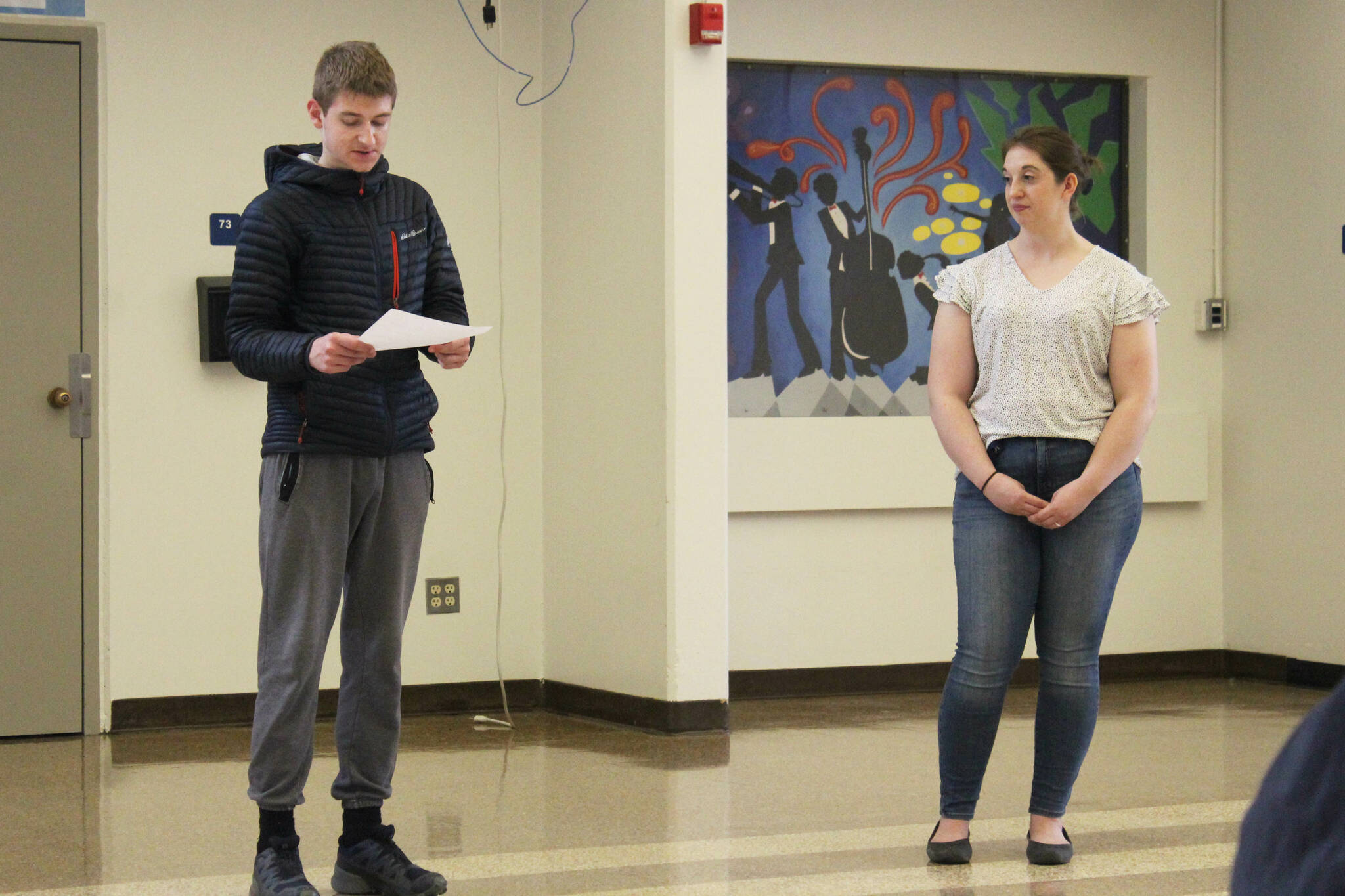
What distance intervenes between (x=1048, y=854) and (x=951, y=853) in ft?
0.61

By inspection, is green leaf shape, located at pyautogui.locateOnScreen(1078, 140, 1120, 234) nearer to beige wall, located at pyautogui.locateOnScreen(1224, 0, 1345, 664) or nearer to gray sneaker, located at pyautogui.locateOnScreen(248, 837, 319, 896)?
beige wall, located at pyautogui.locateOnScreen(1224, 0, 1345, 664)

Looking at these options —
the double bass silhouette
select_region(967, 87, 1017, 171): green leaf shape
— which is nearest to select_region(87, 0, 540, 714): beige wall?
the double bass silhouette

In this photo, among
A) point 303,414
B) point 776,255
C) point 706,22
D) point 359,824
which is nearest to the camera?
point 303,414

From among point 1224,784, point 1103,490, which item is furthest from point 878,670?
point 1103,490

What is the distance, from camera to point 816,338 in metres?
5.28

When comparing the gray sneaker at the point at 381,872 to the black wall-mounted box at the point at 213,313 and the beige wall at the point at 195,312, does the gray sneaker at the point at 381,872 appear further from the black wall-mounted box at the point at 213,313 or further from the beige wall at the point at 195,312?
the black wall-mounted box at the point at 213,313

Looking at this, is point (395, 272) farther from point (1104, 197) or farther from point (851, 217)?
point (1104, 197)

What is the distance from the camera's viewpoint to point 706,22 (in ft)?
14.3

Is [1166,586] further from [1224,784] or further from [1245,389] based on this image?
[1224,784]

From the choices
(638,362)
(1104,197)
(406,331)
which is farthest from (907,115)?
(406,331)

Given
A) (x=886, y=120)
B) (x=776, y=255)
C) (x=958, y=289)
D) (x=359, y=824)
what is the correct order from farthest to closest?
(x=886, y=120), (x=776, y=255), (x=958, y=289), (x=359, y=824)

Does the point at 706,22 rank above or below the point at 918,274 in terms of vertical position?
above

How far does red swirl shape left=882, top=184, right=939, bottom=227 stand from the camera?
211 inches

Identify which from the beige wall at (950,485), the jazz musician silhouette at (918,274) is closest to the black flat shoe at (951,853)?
the beige wall at (950,485)
